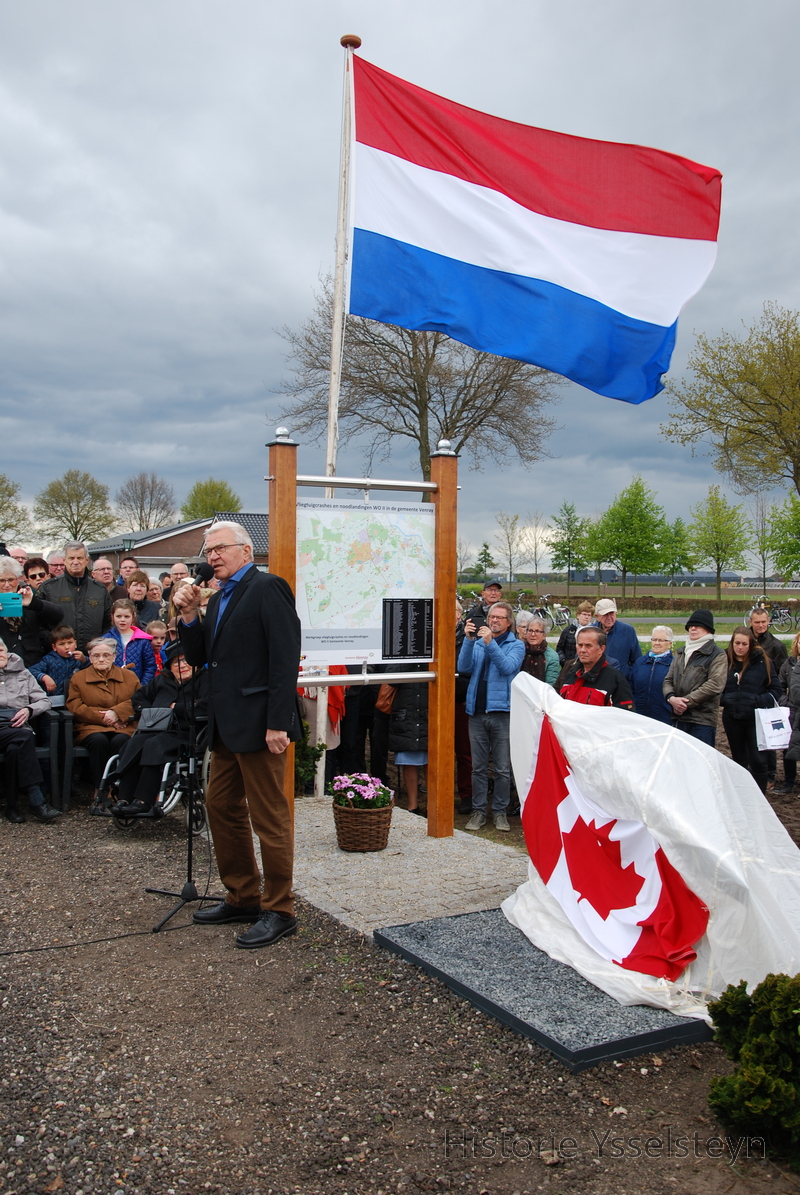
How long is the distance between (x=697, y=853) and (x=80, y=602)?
22.7ft

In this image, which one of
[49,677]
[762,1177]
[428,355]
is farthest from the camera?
[428,355]

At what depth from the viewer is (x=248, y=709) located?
4.68 m

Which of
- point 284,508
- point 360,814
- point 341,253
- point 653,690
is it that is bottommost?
point 360,814

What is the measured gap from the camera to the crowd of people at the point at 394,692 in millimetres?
7227

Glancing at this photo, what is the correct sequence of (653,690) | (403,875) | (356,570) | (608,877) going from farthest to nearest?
1. (653,690)
2. (356,570)
3. (403,875)
4. (608,877)

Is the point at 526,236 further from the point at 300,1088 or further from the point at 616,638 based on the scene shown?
the point at 300,1088

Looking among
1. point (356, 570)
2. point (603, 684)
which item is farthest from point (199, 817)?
point (603, 684)

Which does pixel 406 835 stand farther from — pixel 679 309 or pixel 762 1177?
pixel 679 309

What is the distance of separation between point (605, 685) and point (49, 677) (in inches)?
191

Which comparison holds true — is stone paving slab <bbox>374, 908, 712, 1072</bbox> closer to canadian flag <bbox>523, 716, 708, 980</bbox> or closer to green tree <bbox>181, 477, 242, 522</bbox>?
canadian flag <bbox>523, 716, 708, 980</bbox>

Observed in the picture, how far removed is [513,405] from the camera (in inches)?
1072

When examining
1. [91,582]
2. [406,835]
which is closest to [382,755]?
[406,835]

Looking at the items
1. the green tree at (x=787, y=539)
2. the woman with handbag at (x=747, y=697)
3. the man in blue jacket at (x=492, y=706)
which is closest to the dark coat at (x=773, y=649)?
the woman with handbag at (x=747, y=697)

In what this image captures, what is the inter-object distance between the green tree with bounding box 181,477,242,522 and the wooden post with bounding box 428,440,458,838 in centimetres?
6272
